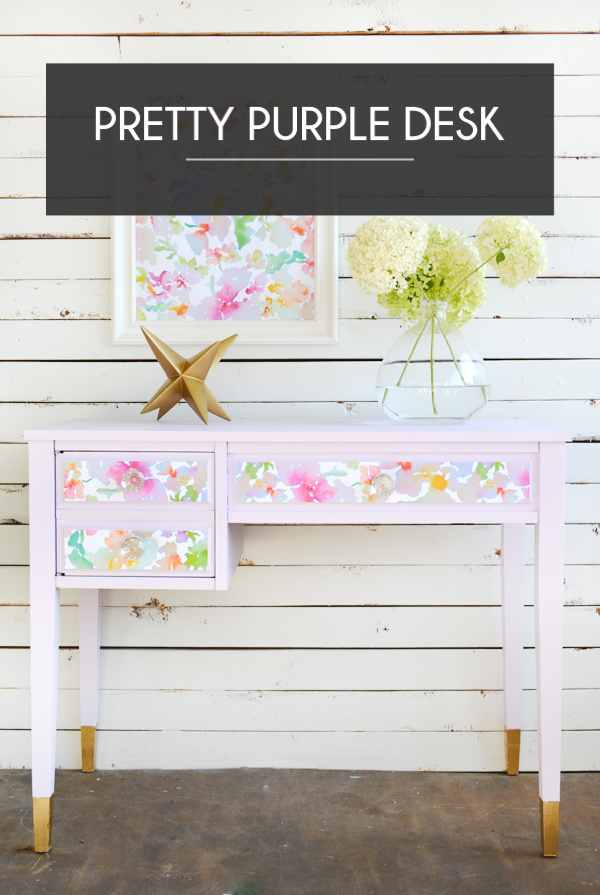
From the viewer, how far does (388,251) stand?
1.48 meters

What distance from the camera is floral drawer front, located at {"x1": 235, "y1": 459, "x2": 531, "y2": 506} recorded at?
1.42 m

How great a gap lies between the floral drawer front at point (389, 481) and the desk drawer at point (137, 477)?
101 mm

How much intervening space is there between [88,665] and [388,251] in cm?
127

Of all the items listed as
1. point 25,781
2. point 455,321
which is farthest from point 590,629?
point 25,781

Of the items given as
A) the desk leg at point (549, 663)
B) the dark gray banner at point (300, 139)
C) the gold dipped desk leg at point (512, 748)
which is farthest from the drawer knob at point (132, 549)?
the gold dipped desk leg at point (512, 748)

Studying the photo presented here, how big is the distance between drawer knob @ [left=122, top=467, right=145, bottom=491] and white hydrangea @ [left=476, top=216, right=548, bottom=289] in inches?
34.8

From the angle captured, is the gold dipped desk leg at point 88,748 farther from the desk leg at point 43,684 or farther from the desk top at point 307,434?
the desk top at point 307,434

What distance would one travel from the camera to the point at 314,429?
1459 millimetres

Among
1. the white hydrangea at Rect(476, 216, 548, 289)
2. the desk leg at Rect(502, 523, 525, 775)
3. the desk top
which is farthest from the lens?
the desk leg at Rect(502, 523, 525, 775)

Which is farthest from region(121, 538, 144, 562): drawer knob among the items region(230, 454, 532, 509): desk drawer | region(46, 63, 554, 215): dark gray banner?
region(46, 63, 554, 215): dark gray banner

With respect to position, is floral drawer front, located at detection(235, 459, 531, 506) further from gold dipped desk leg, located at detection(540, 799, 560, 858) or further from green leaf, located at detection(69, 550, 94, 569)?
gold dipped desk leg, located at detection(540, 799, 560, 858)
